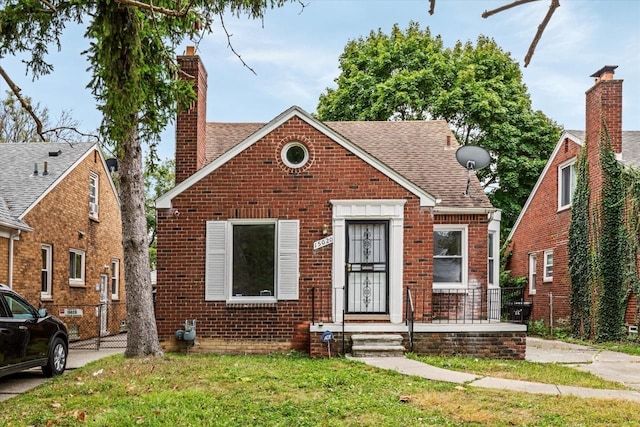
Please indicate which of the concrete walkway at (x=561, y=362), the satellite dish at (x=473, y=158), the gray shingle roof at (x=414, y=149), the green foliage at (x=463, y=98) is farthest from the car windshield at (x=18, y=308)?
the green foliage at (x=463, y=98)

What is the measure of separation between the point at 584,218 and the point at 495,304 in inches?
173

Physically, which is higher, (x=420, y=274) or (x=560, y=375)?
(x=420, y=274)

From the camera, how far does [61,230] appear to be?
58.5 feet

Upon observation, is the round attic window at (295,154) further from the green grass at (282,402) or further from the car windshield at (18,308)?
the car windshield at (18,308)

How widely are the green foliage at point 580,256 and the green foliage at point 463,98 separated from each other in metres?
9.00

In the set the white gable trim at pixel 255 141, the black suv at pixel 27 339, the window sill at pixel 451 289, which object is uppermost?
the white gable trim at pixel 255 141

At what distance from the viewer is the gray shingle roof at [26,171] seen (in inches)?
625

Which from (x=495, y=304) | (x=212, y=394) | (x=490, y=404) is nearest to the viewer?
(x=490, y=404)

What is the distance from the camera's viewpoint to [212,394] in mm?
7875

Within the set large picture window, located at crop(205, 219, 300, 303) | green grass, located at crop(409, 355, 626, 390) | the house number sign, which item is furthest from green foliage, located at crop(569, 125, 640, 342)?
large picture window, located at crop(205, 219, 300, 303)

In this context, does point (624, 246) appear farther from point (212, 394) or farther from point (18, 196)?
point (18, 196)

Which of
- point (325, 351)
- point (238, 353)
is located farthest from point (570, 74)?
point (238, 353)

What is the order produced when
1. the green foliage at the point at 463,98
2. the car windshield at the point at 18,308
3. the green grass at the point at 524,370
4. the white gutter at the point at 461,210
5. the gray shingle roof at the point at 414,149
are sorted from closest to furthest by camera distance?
the green grass at the point at 524,370, the car windshield at the point at 18,308, the white gutter at the point at 461,210, the gray shingle roof at the point at 414,149, the green foliage at the point at 463,98

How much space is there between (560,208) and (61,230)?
14.9m
